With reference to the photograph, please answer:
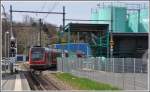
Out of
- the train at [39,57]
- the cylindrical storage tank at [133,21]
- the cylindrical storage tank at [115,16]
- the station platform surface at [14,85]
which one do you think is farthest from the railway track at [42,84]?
the cylindrical storage tank at [133,21]

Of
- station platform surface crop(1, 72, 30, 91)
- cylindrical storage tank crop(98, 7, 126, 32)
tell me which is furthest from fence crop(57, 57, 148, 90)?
cylindrical storage tank crop(98, 7, 126, 32)

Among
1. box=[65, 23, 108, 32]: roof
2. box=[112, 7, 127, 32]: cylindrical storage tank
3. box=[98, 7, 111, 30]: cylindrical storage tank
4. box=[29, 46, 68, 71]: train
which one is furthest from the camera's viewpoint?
box=[98, 7, 111, 30]: cylindrical storage tank

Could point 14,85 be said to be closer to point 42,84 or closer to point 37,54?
point 42,84

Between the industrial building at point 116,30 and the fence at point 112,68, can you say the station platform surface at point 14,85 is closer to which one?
the fence at point 112,68

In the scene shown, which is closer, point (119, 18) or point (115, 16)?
point (115, 16)

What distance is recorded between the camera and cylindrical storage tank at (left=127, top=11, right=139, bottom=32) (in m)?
65.7

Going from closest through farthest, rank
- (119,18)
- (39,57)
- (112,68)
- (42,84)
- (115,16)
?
(42,84) → (112,68) → (39,57) → (115,16) → (119,18)

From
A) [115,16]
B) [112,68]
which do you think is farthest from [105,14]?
[112,68]

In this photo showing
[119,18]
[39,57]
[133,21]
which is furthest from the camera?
[133,21]

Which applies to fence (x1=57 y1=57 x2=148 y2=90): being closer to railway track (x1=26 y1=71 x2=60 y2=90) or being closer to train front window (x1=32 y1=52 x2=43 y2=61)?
railway track (x1=26 y1=71 x2=60 y2=90)

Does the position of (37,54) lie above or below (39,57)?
above

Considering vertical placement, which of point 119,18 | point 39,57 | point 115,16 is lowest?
point 39,57

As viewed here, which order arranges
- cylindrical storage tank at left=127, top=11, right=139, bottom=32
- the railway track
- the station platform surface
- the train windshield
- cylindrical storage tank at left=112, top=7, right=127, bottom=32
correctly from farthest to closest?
cylindrical storage tank at left=127, top=11, right=139, bottom=32 < cylindrical storage tank at left=112, top=7, right=127, bottom=32 < the train windshield < the railway track < the station platform surface

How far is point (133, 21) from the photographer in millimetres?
66125
